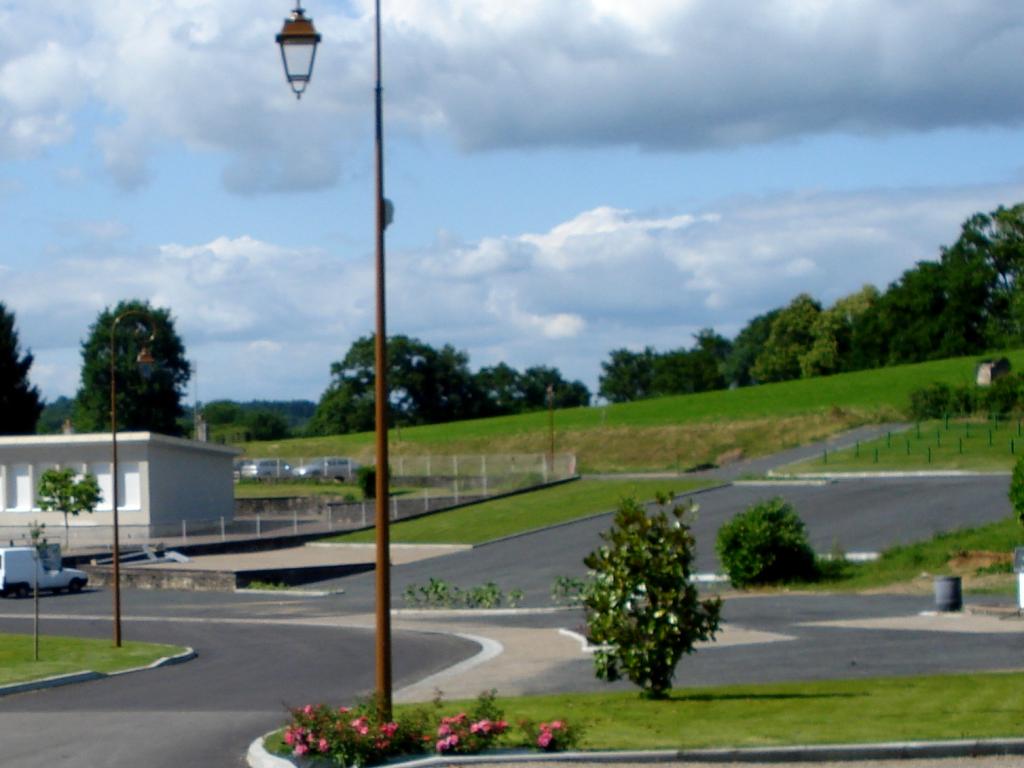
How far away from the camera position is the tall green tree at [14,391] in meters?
94.4

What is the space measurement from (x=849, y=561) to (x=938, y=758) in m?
28.1

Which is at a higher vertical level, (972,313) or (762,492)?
(972,313)

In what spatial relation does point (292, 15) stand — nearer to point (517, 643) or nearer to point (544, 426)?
point (517, 643)

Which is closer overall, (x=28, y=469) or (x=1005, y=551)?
(x=1005, y=551)

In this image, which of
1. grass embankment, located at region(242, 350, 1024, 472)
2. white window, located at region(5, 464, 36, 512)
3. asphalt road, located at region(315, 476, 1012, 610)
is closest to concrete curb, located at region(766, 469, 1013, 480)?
asphalt road, located at region(315, 476, 1012, 610)

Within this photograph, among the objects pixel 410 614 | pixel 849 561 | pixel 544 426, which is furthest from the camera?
pixel 544 426

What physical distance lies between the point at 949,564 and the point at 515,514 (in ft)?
Answer: 80.8

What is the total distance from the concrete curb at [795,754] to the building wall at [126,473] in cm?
4826

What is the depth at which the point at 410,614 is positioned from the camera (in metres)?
36.7

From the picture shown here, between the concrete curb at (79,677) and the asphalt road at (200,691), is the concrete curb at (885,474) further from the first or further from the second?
the concrete curb at (79,677)

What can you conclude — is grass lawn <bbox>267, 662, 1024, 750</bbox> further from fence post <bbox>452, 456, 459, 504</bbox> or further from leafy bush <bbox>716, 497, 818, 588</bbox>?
fence post <bbox>452, 456, 459, 504</bbox>

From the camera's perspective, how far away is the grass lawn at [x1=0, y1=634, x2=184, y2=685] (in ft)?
78.1

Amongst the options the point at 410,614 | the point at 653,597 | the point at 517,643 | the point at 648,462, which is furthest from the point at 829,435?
the point at 653,597

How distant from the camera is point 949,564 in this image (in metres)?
37.2
